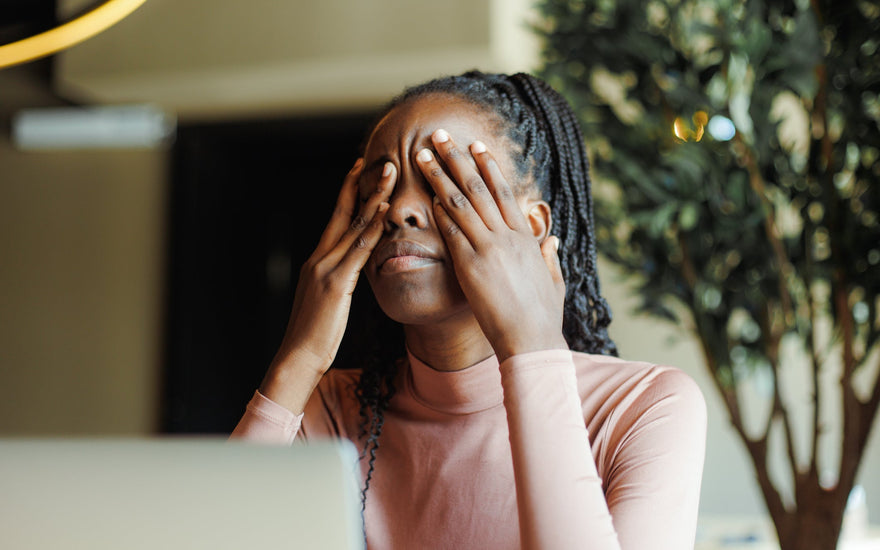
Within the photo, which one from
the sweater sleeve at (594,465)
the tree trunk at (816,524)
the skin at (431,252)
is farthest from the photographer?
the tree trunk at (816,524)

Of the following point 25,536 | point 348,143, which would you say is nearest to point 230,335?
point 348,143

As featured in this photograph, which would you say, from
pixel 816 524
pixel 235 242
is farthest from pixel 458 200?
pixel 235 242

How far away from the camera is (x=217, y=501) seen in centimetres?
45

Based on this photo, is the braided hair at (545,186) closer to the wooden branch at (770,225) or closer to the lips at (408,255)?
the lips at (408,255)

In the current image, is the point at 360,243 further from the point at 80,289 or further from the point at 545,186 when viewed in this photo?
the point at 80,289

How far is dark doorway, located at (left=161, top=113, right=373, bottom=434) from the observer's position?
3762 mm

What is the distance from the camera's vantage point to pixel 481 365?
1018 millimetres

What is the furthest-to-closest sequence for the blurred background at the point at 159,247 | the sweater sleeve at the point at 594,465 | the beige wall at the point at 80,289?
1. the beige wall at the point at 80,289
2. the blurred background at the point at 159,247
3. the sweater sleeve at the point at 594,465

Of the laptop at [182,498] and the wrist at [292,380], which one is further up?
the laptop at [182,498]

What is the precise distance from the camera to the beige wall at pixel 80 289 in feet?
12.7

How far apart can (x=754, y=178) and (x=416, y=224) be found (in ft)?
2.90

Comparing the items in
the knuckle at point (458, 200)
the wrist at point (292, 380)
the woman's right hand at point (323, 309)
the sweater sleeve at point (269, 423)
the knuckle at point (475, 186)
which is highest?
the knuckle at point (475, 186)

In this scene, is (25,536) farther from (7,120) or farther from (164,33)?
(7,120)

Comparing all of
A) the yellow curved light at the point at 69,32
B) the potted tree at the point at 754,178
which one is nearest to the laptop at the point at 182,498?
the yellow curved light at the point at 69,32
